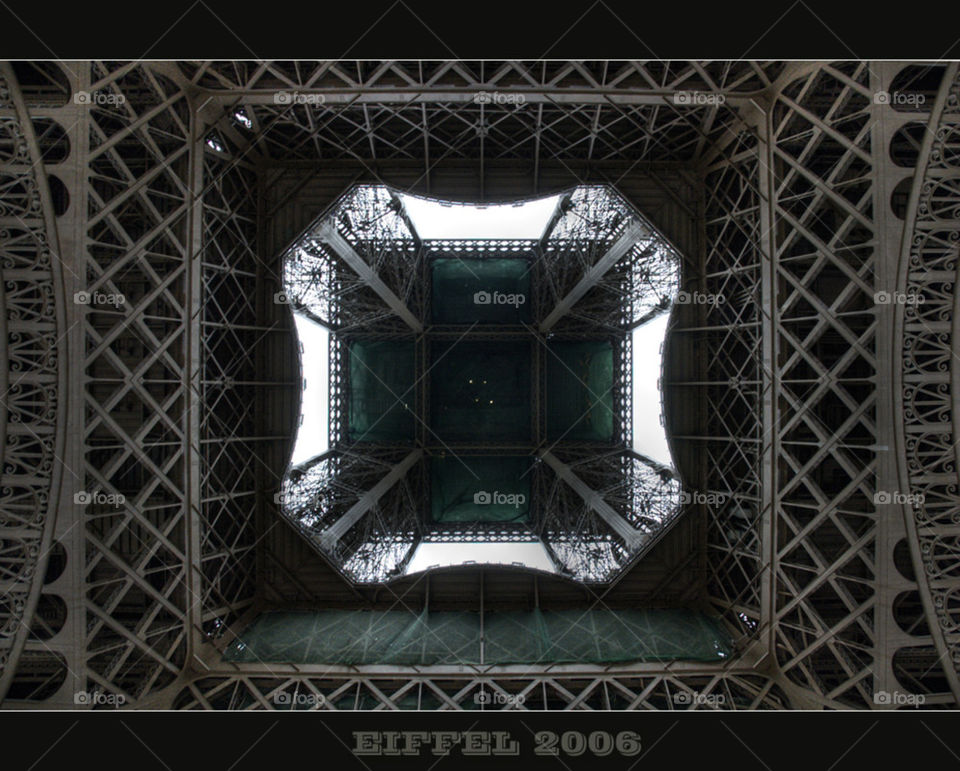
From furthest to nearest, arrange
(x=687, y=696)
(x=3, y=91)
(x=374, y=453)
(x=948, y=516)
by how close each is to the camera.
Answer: (x=374, y=453), (x=687, y=696), (x=948, y=516), (x=3, y=91)

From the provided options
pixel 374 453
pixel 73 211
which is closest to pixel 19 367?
pixel 73 211

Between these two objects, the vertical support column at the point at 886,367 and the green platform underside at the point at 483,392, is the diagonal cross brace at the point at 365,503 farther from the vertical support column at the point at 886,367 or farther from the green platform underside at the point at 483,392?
the vertical support column at the point at 886,367

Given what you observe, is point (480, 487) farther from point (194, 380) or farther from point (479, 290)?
point (194, 380)

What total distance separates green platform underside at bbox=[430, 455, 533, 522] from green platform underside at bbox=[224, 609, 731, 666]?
499 cm

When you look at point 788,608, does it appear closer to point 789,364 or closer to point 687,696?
point 687,696

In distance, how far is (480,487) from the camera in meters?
21.6

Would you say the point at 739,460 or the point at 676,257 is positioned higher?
the point at 676,257

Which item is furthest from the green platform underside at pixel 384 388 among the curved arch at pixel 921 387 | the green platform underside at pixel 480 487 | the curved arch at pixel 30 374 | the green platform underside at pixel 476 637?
the curved arch at pixel 921 387

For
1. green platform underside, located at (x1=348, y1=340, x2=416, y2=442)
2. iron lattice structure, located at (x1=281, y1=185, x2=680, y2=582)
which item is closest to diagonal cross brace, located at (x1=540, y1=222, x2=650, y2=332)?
iron lattice structure, located at (x1=281, y1=185, x2=680, y2=582)

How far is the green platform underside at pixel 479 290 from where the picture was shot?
20.8 metres

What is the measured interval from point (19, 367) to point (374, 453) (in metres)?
11.9

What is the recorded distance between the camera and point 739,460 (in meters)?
15.8

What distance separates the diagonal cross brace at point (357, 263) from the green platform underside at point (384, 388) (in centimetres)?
290

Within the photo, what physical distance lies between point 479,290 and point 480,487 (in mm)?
8662
